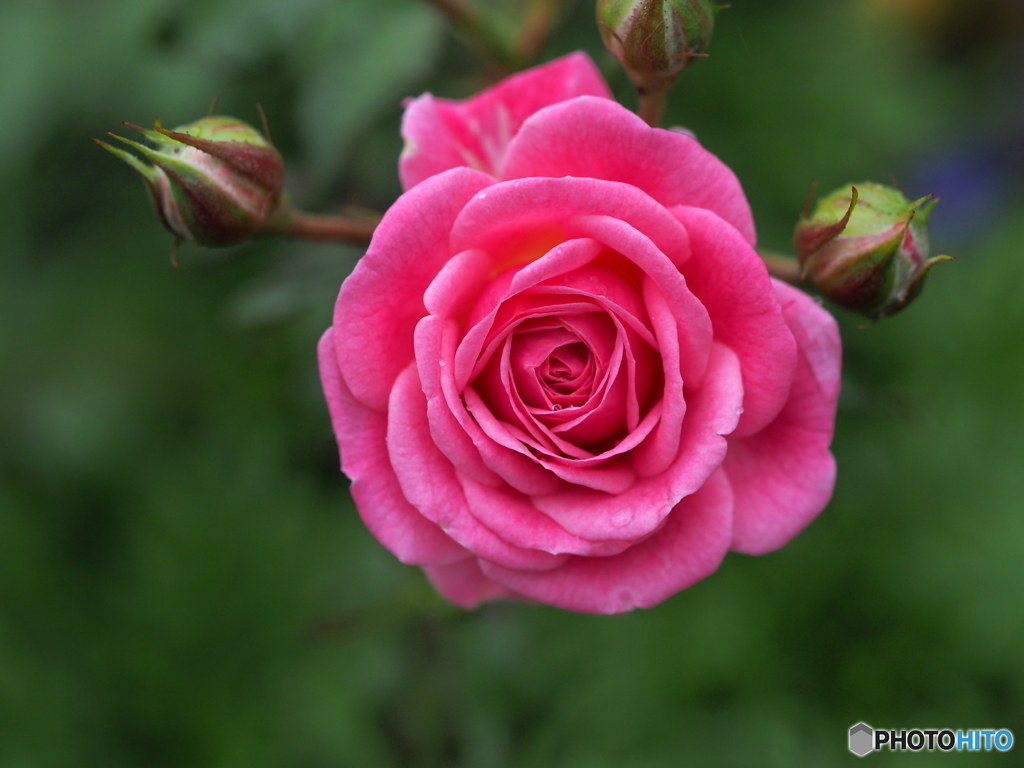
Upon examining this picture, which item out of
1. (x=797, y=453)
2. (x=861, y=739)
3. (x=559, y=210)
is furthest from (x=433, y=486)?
(x=861, y=739)

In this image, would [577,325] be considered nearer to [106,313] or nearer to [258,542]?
[258,542]

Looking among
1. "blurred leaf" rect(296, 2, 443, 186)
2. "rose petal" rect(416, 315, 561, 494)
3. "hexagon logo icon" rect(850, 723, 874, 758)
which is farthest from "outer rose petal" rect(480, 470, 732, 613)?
"hexagon logo icon" rect(850, 723, 874, 758)

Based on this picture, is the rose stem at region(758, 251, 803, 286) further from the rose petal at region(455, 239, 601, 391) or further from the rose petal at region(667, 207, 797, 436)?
the rose petal at region(455, 239, 601, 391)

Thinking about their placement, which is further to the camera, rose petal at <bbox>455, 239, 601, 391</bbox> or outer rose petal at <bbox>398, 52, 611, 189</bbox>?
outer rose petal at <bbox>398, 52, 611, 189</bbox>

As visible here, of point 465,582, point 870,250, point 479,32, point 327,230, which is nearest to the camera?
point 870,250

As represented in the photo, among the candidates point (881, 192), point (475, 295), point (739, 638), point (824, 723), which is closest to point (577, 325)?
point (475, 295)

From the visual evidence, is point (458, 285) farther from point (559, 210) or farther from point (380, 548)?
point (380, 548)
